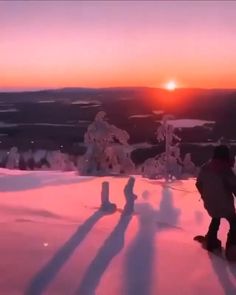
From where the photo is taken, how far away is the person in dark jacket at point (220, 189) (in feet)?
19.7

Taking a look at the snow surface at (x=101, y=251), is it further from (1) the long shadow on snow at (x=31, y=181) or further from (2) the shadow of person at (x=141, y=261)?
(1) the long shadow on snow at (x=31, y=181)

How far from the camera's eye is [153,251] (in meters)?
5.77

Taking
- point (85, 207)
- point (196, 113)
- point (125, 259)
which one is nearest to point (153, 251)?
point (125, 259)

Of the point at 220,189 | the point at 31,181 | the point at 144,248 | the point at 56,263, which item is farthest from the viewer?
the point at 31,181

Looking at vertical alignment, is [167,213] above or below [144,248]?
below

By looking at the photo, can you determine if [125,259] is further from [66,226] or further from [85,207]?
[85,207]

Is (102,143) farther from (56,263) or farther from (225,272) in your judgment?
(56,263)

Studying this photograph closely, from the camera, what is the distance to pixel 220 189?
601 centimetres

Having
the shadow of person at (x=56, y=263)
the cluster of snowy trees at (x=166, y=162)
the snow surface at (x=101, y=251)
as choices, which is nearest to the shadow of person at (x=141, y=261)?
the snow surface at (x=101, y=251)

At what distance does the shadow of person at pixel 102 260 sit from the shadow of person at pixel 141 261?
0.15 metres

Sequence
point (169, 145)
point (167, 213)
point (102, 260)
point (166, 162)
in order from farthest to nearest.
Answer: point (169, 145) < point (166, 162) < point (167, 213) < point (102, 260)

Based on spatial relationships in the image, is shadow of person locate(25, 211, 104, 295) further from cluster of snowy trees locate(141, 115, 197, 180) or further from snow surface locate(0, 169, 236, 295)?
cluster of snowy trees locate(141, 115, 197, 180)

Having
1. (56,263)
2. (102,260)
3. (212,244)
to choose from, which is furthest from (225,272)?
(56,263)

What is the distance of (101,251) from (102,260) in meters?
0.30
